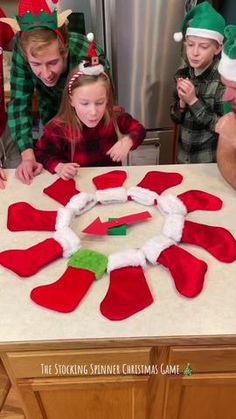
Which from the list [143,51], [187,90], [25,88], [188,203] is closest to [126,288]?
[188,203]

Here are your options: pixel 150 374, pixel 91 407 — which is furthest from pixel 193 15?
pixel 91 407

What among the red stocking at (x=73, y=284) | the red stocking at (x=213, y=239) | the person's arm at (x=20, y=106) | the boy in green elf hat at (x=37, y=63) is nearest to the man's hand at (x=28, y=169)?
the boy in green elf hat at (x=37, y=63)

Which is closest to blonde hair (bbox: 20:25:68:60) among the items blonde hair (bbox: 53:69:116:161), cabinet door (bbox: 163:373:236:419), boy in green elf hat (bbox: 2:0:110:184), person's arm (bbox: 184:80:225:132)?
boy in green elf hat (bbox: 2:0:110:184)

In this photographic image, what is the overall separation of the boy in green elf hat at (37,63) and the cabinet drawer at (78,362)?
1.72ft

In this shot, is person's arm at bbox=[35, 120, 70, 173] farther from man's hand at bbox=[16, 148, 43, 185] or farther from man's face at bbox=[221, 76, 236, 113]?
man's face at bbox=[221, 76, 236, 113]

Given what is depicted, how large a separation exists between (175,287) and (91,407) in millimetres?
391

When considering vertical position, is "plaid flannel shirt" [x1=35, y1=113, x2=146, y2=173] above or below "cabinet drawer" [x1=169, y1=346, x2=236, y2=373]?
above

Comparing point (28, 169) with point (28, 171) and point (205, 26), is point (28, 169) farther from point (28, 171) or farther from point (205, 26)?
point (205, 26)

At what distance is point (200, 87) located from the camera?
1361mm

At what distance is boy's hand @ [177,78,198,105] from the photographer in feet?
4.16

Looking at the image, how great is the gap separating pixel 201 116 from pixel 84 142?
0.42 metres

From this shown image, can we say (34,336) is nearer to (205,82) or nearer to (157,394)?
(157,394)

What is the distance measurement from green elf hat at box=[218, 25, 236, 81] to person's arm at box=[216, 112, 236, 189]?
11 cm

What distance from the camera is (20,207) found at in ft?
3.39
